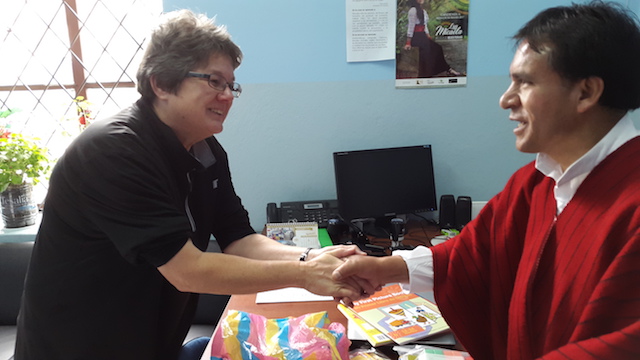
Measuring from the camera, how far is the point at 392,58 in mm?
2379

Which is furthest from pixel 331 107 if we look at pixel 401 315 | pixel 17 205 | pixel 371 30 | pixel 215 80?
pixel 17 205

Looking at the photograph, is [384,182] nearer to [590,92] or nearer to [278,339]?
[278,339]

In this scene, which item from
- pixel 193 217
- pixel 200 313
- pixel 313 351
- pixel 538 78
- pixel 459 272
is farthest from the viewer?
pixel 200 313

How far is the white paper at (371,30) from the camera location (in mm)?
2318

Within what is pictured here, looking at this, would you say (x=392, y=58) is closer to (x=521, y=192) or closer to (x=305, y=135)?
(x=305, y=135)

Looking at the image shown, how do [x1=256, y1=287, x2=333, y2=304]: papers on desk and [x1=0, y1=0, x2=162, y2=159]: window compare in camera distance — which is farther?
[x1=0, y1=0, x2=162, y2=159]: window

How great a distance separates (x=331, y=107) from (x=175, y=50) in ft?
4.23

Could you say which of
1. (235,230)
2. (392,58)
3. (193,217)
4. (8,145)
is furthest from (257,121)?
(8,145)

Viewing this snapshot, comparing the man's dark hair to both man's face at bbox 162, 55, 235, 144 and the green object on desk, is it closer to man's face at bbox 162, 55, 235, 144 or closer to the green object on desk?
man's face at bbox 162, 55, 235, 144

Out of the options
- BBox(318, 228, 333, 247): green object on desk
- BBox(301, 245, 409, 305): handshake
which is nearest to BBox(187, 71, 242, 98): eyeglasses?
BBox(301, 245, 409, 305): handshake

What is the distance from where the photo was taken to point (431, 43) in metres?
2.36

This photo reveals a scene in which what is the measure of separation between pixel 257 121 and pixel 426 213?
1075mm

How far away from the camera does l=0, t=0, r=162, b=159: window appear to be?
263 centimetres

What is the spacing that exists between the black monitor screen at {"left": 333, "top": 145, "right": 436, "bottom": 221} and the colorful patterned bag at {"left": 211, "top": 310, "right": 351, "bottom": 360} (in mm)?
1088
